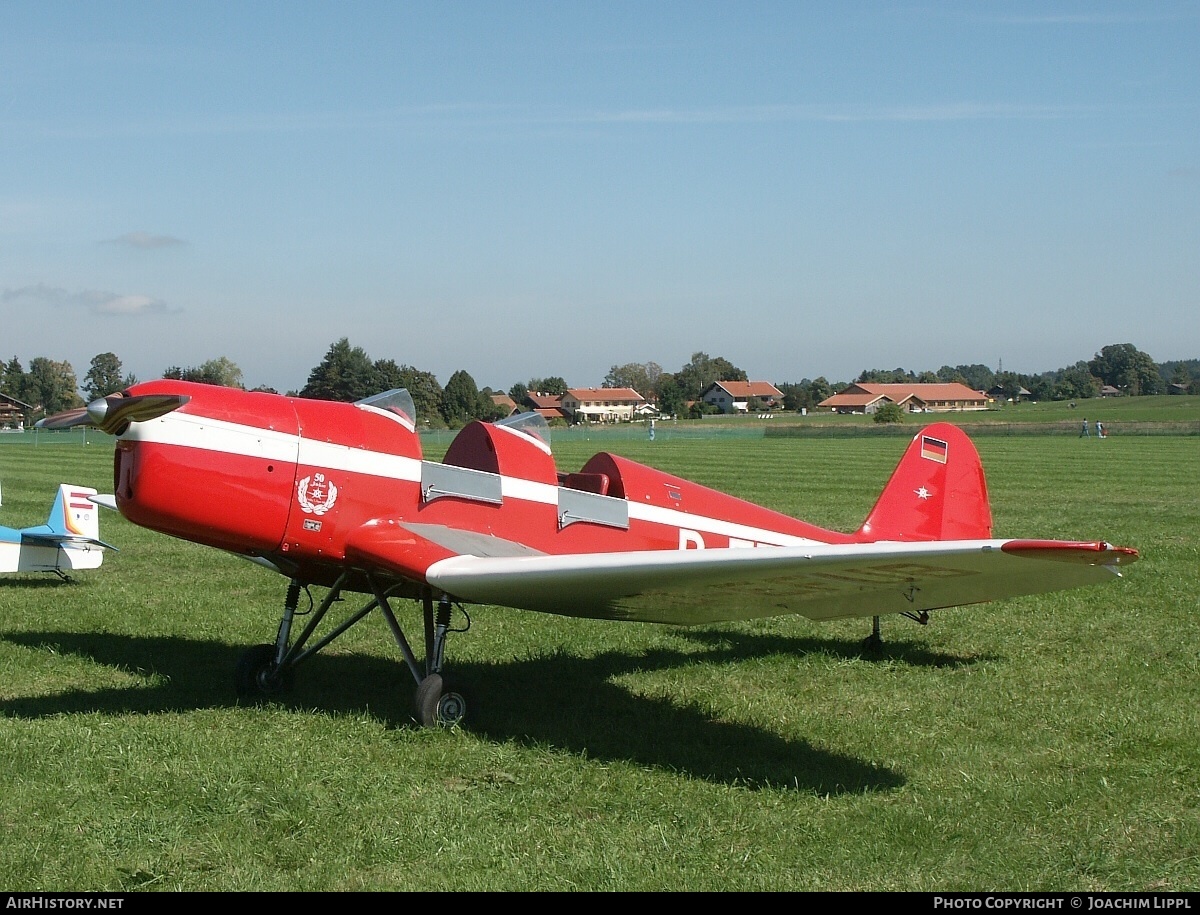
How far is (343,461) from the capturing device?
6727mm

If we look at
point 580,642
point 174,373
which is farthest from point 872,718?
→ point 174,373

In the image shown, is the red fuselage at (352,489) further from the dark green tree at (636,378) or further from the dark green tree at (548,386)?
the dark green tree at (636,378)

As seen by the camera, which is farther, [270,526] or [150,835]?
[270,526]

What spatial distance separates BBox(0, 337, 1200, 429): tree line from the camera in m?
24.0

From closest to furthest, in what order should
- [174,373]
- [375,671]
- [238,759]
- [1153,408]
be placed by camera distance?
[238,759] < [375,671] < [174,373] < [1153,408]

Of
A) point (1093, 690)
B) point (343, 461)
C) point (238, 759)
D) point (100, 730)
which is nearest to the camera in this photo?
point (238, 759)

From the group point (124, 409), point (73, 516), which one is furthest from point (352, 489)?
point (73, 516)

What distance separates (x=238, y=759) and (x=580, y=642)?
376cm

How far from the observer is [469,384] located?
34.6 m

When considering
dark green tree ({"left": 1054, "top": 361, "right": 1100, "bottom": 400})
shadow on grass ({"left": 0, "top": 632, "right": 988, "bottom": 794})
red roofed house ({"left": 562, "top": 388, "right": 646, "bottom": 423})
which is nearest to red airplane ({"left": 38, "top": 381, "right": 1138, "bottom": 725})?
shadow on grass ({"left": 0, "top": 632, "right": 988, "bottom": 794})

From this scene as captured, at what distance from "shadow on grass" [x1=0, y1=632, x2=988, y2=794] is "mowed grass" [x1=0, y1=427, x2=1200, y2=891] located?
0.03 meters

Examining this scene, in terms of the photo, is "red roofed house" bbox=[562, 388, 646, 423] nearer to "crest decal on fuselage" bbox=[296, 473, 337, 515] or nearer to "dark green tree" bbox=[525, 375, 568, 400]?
"dark green tree" bbox=[525, 375, 568, 400]

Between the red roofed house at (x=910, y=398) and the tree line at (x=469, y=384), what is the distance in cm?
676
